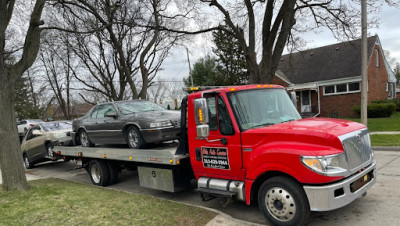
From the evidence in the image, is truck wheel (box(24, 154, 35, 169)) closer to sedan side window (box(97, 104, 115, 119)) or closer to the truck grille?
sedan side window (box(97, 104, 115, 119))

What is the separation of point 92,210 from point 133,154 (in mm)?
1517

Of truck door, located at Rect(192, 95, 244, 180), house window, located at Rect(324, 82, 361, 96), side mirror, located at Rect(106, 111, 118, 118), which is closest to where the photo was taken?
truck door, located at Rect(192, 95, 244, 180)

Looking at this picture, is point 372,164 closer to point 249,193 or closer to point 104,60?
point 249,193

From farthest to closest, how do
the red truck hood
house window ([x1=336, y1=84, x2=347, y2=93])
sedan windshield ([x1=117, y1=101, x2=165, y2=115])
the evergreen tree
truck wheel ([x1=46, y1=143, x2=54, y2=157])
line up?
Result: the evergreen tree, house window ([x1=336, y1=84, x2=347, y2=93]), truck wheel ([x1=46, y1=143, x2=54, y2=157]), sedan windshield ([x1=117, y1=101, x2=165, y2=115]), the red truck hood

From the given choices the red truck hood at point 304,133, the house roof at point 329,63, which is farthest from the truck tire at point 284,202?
the house roof at point 329,63

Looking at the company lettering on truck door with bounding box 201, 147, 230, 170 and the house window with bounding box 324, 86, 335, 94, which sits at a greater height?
the house window with bounding box 324, 86, 335, 94

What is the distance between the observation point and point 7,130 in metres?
6.75

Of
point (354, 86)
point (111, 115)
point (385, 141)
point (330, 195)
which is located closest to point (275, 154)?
point (330, 195)

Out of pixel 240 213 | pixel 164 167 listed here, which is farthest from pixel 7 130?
pixel 240 213

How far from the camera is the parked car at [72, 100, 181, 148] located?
6633mm

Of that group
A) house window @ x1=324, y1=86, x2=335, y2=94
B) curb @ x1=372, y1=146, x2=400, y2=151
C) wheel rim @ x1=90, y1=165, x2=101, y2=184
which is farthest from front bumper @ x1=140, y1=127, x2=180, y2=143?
→ house window @ x1=324, y1=86, x2=335, y2=94

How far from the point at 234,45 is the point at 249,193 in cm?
3022

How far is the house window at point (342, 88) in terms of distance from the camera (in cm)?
2300

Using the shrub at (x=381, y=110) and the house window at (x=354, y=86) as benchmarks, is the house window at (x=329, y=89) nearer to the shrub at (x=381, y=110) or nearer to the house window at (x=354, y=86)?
the house window at (x=354, y=86)
